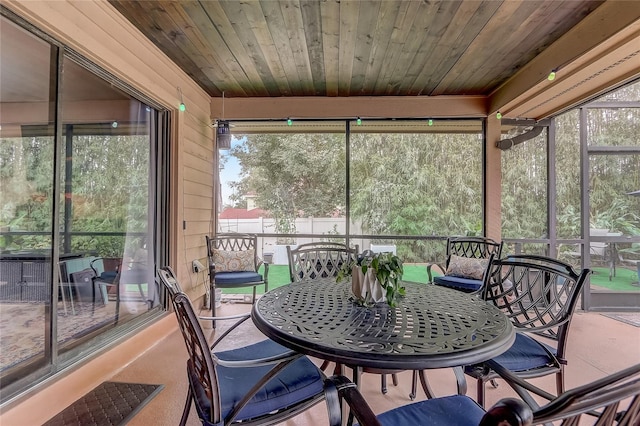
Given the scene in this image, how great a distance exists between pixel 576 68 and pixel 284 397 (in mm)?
3545

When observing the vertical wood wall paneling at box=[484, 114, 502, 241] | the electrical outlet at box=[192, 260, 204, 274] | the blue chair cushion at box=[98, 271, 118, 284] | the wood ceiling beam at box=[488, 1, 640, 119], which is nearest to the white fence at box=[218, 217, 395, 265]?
the electrical outlet at box=[192, 260, 204, 274]

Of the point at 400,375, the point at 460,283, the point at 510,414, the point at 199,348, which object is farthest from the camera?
the point at 460,283

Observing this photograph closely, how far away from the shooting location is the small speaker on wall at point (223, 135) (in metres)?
4.23

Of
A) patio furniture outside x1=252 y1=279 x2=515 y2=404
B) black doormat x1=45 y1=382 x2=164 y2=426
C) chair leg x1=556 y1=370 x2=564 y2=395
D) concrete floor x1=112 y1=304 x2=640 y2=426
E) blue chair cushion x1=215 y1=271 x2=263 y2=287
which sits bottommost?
concrete floor x1=112 y1=304 x2=640 y2=426

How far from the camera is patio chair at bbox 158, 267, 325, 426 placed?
1146 mm

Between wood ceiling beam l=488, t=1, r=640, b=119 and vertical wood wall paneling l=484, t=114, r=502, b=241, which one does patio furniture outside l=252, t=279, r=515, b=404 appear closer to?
wood ceiling beam l=488, t=1, r=640, b=119

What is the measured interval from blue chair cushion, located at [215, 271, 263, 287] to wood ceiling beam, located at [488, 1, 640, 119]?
363 cm

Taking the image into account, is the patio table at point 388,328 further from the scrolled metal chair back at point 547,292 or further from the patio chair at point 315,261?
the patio chair at point 315,261

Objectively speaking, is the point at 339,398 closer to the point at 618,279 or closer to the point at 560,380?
the point at 560,380

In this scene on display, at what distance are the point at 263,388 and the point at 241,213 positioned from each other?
3467mm

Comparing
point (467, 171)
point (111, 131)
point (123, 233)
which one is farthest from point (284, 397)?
point (467, 171)

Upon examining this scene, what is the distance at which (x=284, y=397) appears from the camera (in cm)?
130

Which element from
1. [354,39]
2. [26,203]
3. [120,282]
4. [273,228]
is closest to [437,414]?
[26,203]

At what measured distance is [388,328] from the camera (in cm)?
131
